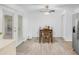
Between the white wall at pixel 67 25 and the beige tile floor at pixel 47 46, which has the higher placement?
the white wall at pixel 67 25

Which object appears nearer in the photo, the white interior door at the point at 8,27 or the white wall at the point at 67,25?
the white interior door at the point at 8,27

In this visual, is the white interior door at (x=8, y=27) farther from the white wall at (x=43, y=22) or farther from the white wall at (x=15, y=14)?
the white wall at (x=43, y=22)

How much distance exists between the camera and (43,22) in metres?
2.02

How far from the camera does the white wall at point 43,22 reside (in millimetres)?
1988

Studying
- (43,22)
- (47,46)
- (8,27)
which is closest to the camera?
(8,27)

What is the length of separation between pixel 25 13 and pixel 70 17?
770 millimetres

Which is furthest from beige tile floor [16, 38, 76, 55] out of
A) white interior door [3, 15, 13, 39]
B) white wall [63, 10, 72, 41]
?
white interior door [3, 15, 13, 39]

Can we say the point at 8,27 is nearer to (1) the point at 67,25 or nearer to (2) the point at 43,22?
(2) the point at 43,22

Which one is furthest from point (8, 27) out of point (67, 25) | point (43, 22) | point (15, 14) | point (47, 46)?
point (67, 25)

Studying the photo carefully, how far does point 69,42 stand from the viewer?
204 cm

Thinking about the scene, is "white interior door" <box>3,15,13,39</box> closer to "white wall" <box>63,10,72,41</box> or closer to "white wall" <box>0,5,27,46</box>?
"white wall" <box>0,5,27,46</box>

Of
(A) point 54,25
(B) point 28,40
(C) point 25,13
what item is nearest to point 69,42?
(A) point 54,25

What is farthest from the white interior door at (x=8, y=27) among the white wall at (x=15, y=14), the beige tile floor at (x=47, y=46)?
the beige tile floor at (x=47, y=46)
